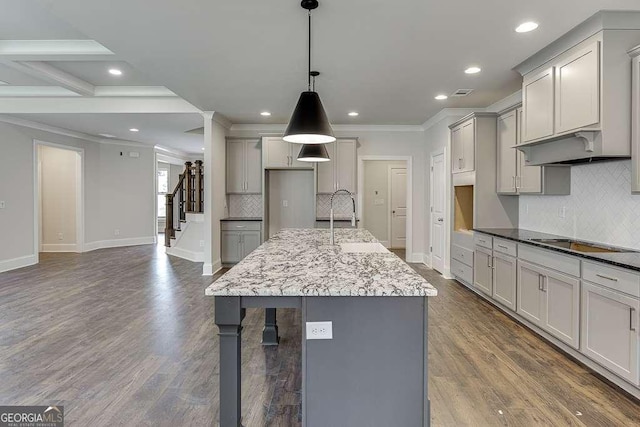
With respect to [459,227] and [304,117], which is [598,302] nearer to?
[304,117]

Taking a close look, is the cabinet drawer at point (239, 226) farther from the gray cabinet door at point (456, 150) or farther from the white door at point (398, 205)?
the white door at point (398, 205)

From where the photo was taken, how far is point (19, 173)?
21.5 ft

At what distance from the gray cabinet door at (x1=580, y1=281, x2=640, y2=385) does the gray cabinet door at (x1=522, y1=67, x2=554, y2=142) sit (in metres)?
1.51

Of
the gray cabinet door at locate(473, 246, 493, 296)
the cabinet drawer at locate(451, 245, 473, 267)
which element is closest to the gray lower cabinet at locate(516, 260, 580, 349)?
the gray cabinet door at locate(473, 246, 493, 296)

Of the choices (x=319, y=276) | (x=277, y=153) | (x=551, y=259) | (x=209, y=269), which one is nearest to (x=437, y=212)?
(x=277, y=153)

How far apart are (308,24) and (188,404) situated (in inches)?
113

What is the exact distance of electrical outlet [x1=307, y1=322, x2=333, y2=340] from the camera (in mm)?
1658

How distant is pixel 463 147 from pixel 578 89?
2.15m

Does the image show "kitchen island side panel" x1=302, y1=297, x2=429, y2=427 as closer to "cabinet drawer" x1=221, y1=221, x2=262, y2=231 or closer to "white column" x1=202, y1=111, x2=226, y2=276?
"white column" x1=202, y1=111, x2=226, y2=276

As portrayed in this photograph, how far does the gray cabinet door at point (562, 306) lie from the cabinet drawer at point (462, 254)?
1593mm

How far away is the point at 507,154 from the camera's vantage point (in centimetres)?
437

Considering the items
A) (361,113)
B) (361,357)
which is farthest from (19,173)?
(361,357)

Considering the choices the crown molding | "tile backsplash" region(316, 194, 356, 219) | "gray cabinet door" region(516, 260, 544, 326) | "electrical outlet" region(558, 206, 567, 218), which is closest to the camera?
"gray cabinet door" region(516, 260, 544, 326)

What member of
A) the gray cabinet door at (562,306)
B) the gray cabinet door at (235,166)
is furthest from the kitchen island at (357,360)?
the gray cabinet door at (235,166)
